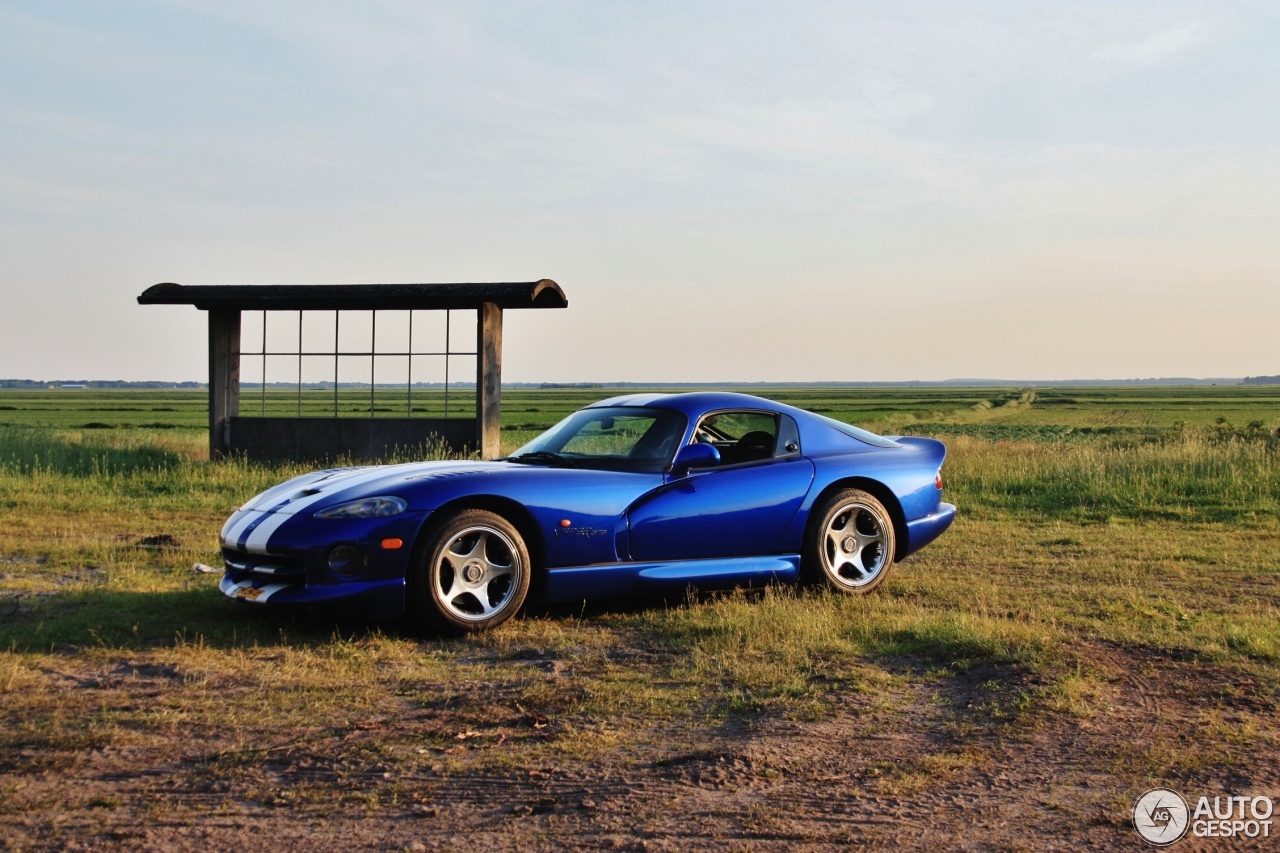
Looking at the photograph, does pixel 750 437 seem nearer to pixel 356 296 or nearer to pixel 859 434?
pixel 859 434

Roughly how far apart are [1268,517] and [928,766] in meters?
9.97

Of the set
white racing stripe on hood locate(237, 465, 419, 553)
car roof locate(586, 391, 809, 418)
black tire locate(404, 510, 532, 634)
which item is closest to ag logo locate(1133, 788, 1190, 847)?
black tire locate(404, 510, 532, 634)

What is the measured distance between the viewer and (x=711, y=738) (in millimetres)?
4121

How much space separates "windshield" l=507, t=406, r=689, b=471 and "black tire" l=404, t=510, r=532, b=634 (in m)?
0.92

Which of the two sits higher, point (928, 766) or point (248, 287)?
point (248, 287)

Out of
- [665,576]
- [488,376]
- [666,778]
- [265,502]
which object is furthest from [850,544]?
[488,376]

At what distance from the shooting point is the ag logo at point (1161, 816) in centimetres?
318

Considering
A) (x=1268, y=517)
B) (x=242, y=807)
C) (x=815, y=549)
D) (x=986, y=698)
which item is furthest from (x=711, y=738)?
(x=1268, y=517)

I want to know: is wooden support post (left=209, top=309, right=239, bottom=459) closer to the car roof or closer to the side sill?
the car roof

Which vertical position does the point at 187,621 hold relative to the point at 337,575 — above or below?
below

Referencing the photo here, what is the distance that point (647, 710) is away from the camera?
4.50m

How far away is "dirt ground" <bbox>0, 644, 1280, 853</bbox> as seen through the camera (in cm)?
316

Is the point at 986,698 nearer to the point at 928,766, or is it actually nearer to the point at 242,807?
the point at 928,766

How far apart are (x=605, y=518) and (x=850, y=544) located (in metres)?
1.91
